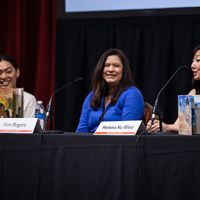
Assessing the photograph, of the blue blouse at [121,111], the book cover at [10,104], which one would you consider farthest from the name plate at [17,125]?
the blue blouse at [121,111]

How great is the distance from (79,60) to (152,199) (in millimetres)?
2771

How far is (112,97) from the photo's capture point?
3.09 meters

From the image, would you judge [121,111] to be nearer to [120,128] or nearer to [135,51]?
[120,128]

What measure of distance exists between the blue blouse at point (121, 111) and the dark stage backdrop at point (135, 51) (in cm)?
119

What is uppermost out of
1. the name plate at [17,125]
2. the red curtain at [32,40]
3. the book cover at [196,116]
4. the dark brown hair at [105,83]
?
the red curtain at [32,40]

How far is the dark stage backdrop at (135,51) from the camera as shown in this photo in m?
4.20

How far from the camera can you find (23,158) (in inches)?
82.6

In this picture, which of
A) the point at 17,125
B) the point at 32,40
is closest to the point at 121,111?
the point at 17,125

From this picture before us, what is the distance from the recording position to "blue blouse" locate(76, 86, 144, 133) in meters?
2.99

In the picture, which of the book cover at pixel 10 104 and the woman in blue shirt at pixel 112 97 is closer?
the book cover at pixel 10 104

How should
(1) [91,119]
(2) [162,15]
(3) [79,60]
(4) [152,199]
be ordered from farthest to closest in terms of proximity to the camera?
1. (3) [79,60]
2. (2) [162,15]
3. (1) [91,119]
4. (4) [152,199]

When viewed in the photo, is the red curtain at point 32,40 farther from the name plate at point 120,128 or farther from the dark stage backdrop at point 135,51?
the name plate at point 120,128

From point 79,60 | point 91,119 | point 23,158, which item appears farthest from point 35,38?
point 23,158

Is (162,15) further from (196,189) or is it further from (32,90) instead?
(196,189)
